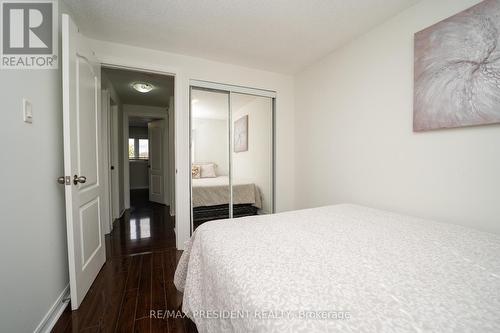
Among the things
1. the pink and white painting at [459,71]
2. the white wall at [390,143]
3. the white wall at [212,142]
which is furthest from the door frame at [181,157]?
the pink and white painting at [459,71]

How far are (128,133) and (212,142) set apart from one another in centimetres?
278

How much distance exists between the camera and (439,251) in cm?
101

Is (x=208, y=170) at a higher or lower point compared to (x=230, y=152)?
lower

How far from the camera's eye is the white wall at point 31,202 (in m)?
1.03

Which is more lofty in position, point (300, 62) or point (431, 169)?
point (300, 62)

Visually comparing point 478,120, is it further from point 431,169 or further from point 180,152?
point 180,152

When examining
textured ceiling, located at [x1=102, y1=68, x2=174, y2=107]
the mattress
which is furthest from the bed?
textured ceiling, located at [x1=102, y1=68, x2=174, y2=107]

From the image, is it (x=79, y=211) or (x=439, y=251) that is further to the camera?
(x=79, y=211)

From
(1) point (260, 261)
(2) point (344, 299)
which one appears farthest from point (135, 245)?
(2) point (344, 299)

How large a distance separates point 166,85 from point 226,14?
6.87ft

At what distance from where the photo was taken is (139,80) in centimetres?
335

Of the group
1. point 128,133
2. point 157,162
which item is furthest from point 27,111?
point 157,162

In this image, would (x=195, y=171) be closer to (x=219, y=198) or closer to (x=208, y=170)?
Answer: (x=208, y=170)

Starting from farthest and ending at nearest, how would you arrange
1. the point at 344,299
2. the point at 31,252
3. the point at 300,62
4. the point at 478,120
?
the point at 300,62 → the point at 478,120 → the point at 31,252 → the point at 344,299
